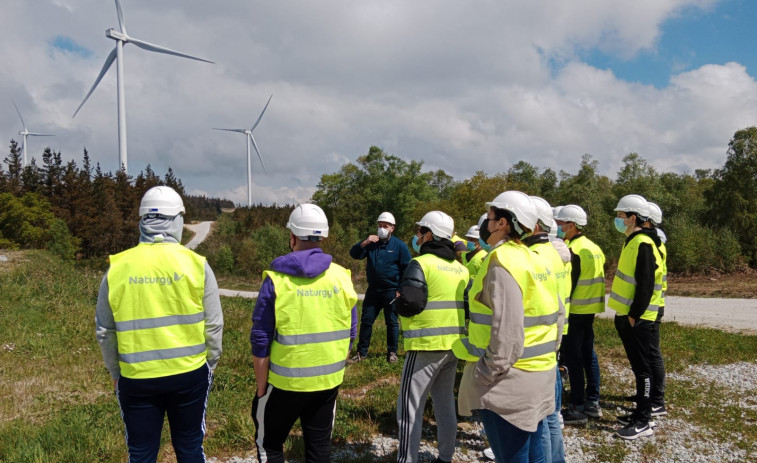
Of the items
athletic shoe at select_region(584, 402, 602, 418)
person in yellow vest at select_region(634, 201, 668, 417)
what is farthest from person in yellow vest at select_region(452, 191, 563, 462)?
athletic shoe at select_region(584, 402, 602, 418)

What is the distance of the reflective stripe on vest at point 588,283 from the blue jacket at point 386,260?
2.70 meters

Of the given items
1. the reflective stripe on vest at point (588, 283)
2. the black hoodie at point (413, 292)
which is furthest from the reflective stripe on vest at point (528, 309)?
the reflective stripe on vest at point (588, 283)

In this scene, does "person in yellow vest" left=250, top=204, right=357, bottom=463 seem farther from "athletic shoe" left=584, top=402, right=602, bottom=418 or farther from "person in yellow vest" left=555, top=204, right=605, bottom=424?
"athletic shoe" left=584, top=402, right=602, bottom=418

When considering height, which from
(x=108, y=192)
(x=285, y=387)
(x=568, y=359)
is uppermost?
(x=108, y=192)

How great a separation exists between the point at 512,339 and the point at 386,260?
15.7 ft

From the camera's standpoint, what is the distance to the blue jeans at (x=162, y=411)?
2855 millimetres

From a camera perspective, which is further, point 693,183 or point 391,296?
point 693,183

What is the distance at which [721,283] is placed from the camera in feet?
74.4

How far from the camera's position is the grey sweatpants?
151 inches

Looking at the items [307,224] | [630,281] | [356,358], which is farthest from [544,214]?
[356,358]

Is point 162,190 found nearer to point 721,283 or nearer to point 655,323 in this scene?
point 655,323

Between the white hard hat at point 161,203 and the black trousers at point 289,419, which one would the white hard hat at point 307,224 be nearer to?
the white hard hat at point 161,203

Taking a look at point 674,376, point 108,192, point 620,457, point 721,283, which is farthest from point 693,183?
point 108,192

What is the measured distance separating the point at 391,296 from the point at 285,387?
15.0 feet
